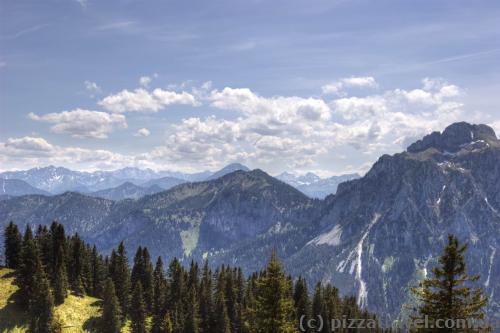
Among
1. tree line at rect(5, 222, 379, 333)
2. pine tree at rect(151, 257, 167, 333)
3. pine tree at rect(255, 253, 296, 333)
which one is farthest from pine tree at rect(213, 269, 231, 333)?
pine tree at rect(255, 253, 296, 333)

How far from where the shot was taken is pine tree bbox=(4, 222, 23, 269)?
10506 centimetres

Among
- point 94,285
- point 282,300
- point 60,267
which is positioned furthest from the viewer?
point 94,285

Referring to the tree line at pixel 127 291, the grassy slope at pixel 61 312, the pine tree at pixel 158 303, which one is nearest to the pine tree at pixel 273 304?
the tree line at pixel 127 291

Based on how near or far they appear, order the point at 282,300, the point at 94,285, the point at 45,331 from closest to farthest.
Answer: the point at 282,300 < the point at 45,331 < the point at 94,285

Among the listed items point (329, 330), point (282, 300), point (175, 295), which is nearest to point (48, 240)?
point (175, 295)

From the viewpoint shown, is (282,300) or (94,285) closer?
(282,300)

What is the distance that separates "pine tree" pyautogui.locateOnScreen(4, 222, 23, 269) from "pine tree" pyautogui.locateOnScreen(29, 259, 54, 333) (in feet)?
91.3

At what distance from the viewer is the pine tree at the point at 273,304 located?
3528 cm

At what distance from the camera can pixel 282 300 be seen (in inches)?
1403

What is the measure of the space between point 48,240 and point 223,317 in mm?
43530

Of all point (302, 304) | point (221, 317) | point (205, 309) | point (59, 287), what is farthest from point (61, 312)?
point (302, 304)

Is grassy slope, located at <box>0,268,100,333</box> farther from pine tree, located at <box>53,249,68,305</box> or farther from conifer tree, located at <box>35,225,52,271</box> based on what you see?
conifer tree, located at <box>35,225,52,271</box>

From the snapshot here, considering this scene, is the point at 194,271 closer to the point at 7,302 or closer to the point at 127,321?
the point at 127,321

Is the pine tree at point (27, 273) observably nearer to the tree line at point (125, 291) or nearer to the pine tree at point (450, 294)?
the tree line at point (125, 291)
